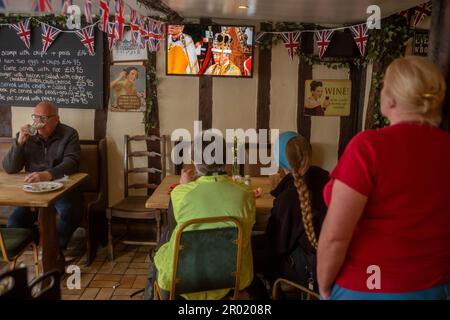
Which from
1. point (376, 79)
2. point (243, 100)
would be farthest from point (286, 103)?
point (376, 79)

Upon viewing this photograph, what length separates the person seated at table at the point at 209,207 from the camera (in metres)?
2.01

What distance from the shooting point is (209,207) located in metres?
2.01

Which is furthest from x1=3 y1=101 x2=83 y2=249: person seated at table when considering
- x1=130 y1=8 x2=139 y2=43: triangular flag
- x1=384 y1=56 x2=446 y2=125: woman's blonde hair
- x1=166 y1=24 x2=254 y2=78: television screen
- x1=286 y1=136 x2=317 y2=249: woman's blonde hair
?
x1=384 y1=56 x2=446 y2=125: woman's blonde hair

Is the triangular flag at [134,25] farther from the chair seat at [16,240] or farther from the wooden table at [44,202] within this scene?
the chair seat at [16,240]

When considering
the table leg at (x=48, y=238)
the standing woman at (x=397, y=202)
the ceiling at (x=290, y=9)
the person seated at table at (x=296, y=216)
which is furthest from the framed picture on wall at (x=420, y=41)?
the table leg at (x=48, y=238)

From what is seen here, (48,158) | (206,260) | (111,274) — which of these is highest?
(48,158)

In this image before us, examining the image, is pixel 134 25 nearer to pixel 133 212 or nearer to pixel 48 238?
pixel 133 212

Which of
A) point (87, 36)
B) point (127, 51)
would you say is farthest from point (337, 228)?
point (87, 36)

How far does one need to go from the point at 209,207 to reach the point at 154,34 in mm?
2687

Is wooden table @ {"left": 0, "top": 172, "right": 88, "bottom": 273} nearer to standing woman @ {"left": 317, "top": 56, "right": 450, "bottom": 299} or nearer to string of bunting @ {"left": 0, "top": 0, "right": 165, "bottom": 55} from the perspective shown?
string of bunting @ {"left": 0, "top": 0, "right": 165, "bottom": 55}

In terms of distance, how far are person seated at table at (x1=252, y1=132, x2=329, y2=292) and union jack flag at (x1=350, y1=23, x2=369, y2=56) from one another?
84.2 inches

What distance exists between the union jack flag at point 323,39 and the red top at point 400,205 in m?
3.11

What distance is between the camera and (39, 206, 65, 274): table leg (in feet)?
10.3
